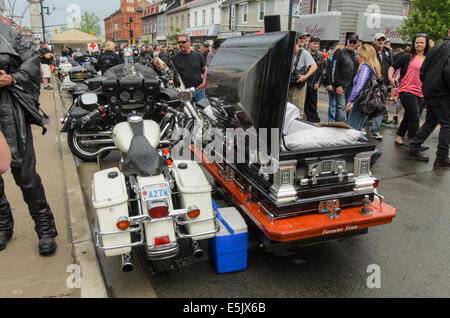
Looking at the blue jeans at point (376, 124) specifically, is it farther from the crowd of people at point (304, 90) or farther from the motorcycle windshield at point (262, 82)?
the motorcycle windshield at point (262, 82)

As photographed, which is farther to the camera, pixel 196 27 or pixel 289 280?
pixel 196 27

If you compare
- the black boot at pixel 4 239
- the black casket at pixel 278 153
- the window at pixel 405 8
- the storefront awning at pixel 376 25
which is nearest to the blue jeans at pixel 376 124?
the black casket at pixel 278 153

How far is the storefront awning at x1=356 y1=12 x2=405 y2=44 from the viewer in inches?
955

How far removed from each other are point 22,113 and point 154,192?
1418 millimetres

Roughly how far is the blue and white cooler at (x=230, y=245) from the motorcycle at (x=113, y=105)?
7.42ft

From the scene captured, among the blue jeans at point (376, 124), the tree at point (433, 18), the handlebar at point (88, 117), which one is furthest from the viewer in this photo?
the tree at point (433, 18)

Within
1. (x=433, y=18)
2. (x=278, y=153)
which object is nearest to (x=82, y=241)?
(x=278, y=153)

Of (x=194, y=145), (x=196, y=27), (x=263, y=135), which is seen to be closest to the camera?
(x=263, y=135)

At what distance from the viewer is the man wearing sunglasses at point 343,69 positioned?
23.5 ft

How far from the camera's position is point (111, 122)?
5691 mm

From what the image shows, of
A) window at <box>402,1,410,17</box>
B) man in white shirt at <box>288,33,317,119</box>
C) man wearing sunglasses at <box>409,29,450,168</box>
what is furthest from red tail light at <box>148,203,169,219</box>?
window at <box>402,1,410,17</box>
